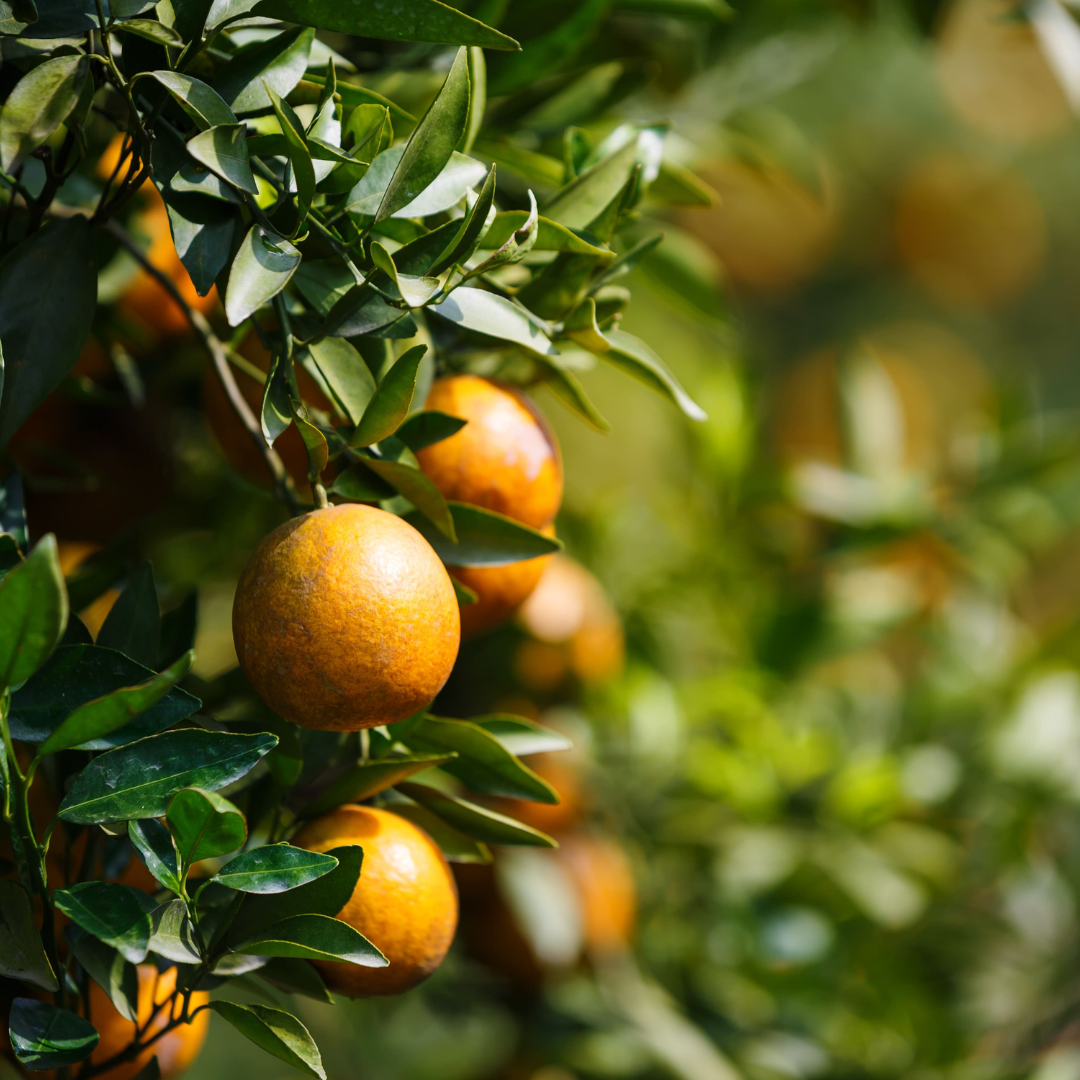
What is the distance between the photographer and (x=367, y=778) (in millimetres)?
361

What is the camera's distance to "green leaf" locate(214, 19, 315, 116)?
1.07ft

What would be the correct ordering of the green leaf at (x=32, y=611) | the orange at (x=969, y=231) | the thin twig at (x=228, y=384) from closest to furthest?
the green leaf at (x=32, y=611)
the thin twig at (x=228, y=384)
the orange at (x=969, y=231)

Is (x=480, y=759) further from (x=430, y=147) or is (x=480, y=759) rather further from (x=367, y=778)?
(x=430, y=147)

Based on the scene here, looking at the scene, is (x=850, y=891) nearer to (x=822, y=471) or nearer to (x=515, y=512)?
(x=822, y=471)

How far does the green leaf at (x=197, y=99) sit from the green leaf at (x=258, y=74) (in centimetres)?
2

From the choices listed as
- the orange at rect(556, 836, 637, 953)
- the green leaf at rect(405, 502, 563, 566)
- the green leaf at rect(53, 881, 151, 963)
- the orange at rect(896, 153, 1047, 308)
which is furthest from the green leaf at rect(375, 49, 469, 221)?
the orange at rect(896, 153, 1047, 308)

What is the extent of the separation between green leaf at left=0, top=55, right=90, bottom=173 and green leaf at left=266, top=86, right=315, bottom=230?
0.18 feet

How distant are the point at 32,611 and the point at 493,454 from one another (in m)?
0.19

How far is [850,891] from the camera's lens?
2.47 ft

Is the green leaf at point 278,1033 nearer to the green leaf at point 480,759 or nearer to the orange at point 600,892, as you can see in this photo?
the green leaf at point 480,759

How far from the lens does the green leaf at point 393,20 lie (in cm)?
30

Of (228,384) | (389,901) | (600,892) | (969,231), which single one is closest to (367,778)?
(389,901)

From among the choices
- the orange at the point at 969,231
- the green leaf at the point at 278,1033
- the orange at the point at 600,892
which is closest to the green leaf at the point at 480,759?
the green leaf at the point at 278,1033

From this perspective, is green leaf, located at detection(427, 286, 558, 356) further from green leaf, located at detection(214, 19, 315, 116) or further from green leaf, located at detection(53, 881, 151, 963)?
green leaf, located at detection(53, 881, 151, 963)
